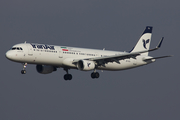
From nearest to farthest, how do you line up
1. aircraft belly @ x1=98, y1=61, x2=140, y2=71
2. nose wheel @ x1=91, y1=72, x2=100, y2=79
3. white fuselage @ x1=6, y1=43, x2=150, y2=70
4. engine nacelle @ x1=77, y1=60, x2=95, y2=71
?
white fuselage @ x1=6, y1=43, x2=150, y2=70
engine nacelle @ x1=77, y1=60, x2=95, y2=71
nose wheel @ x1=91, y1=72, x2=100, y2=79
aircraft belly @ x1=98, y1=61, x2=140, y2=71

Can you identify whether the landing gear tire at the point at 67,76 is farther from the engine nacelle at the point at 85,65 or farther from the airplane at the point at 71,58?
the engine nacelle at the point at 85,65

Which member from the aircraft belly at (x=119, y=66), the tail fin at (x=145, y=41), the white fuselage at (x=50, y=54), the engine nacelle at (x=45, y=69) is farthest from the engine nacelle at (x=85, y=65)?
the tail fin at (x=145, y=41)

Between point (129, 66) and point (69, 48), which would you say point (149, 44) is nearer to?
point (129, 66)

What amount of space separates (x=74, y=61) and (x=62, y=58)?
1972 millimetres

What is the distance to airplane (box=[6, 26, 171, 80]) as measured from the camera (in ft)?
186

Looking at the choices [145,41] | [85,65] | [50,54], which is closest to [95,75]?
[85,65]

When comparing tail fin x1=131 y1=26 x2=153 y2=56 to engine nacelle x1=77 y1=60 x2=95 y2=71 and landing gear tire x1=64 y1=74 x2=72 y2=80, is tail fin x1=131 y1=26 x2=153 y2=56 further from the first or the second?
engine nacelle x1=77 y1=60 x2=95 y2=71

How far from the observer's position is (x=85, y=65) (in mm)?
59656

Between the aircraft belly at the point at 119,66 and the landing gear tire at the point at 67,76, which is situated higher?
the aircraft belly at the point at 119,66

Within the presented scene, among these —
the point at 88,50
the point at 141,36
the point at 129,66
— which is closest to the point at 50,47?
the point at 88,50

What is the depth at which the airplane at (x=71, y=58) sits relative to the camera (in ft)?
186

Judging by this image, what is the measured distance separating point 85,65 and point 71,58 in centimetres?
249

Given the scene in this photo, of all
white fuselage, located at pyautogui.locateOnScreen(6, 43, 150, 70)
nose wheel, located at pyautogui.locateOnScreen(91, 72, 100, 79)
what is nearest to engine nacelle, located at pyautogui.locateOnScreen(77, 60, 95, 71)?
white fuselage, located at pyautogui.locateOnScreen(6, 43, 150, 70)

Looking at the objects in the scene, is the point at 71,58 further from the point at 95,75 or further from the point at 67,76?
the point at 67,76
